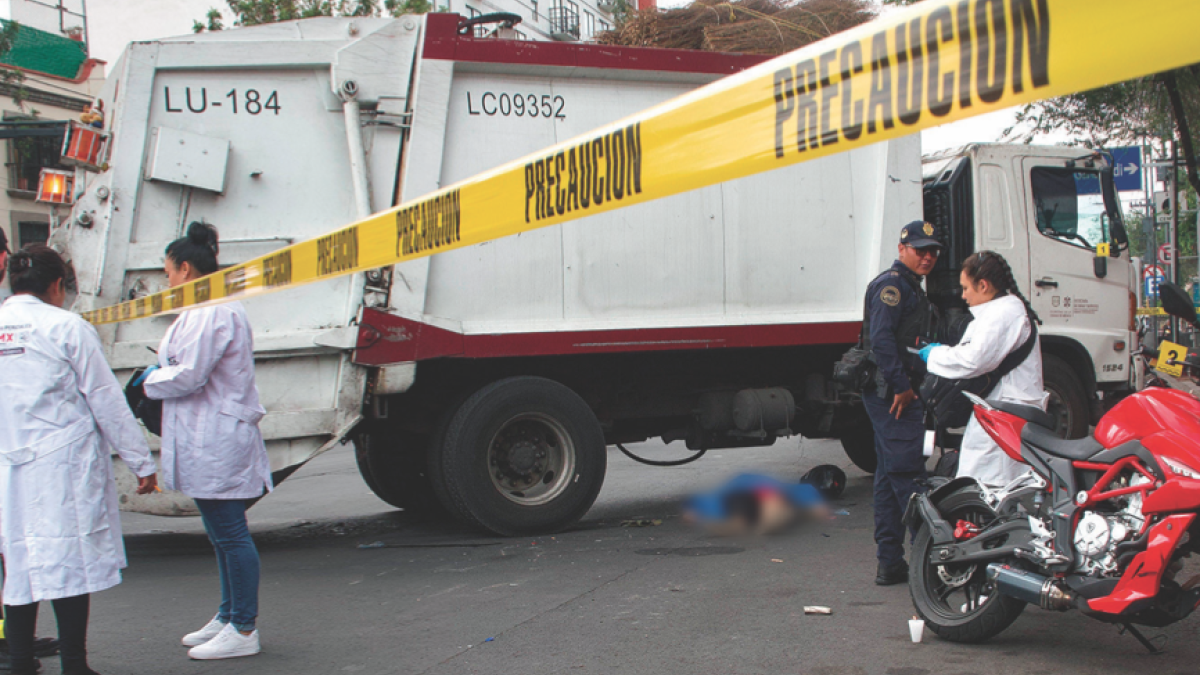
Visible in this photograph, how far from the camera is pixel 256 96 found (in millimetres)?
5773

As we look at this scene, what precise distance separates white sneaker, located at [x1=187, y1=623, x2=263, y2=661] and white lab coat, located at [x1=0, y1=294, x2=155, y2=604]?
1.59 ft

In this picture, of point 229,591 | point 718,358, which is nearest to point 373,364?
point 229,591

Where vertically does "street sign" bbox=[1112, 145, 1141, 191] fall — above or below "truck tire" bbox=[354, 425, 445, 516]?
above

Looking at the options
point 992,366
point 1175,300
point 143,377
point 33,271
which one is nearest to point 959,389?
point 992,366

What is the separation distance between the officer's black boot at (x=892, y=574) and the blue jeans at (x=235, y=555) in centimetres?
286

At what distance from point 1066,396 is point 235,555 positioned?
6152 mm

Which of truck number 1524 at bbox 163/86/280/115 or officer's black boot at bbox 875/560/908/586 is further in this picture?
truck number 1524 at bbox 163/86/280/115

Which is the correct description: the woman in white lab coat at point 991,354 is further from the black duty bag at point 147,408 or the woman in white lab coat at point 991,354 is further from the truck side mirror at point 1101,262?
the truck side mirror at point 1101,262

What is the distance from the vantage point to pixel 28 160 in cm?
2159

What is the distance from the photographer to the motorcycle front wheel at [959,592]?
3770 mm

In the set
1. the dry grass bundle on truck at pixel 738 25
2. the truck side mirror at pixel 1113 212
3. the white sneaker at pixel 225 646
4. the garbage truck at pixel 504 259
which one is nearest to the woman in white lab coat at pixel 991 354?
the garbage truck at pixel 504 259

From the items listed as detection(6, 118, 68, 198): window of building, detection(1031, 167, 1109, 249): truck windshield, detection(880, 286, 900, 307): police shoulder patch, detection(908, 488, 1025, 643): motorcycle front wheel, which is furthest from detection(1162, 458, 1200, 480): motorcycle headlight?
detection(6, 118, 68, 198): window of building

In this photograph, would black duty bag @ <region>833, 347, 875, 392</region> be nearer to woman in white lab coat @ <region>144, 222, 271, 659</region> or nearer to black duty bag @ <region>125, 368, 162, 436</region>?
woman in white lab coat @ <region>144, 222, 271, 659</region>

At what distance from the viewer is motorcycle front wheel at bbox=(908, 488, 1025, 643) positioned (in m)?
3.77
